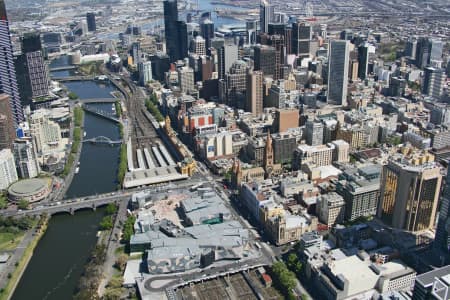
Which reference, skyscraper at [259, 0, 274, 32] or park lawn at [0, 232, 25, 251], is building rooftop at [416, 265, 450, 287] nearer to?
park lawn at [0, 232, 25, 251]

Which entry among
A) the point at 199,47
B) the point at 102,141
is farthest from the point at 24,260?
the point at 199,47

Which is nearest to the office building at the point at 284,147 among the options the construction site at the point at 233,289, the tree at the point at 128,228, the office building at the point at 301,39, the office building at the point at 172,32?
the tree at the point at 128,228

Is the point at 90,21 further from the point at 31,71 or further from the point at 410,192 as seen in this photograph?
the point at 410,192

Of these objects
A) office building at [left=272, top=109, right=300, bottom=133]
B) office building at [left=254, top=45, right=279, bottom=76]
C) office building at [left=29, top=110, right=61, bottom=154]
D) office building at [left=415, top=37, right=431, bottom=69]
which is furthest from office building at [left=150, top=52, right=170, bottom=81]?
office building at [left=415, top=37, right=431, bottom=69]

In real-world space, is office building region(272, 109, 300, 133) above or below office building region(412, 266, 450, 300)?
below

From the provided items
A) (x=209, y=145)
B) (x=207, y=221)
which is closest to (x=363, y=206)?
(x=207, y=221)

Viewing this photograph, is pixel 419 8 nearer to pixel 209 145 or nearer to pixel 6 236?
pixel 209 145

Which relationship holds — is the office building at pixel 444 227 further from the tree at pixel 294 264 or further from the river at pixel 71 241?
the river at pixel 71 241
